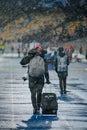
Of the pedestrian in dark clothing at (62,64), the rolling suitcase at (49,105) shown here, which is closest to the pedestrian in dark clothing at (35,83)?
the rolling suitcase at (49,105)

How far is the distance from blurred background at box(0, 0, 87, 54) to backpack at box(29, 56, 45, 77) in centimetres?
3533

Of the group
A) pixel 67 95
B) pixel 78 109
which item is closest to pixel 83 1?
pixel 67 95

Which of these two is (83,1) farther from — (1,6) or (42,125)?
(42,125)

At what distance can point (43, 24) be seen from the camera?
5466 cm

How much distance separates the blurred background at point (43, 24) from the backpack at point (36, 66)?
35.3m

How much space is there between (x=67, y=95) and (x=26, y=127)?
5.05m

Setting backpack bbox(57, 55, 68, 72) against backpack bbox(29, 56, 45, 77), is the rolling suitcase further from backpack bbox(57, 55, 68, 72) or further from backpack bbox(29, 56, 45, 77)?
backpack bbox(57, 55, 68, 72)

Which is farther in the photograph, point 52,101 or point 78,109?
point 78,109

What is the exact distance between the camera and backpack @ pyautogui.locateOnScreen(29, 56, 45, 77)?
8.28m

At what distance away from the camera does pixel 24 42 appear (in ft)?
179

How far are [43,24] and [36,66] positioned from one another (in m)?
46.6

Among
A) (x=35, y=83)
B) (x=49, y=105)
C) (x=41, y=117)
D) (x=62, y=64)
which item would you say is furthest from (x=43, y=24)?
(x=41, y=117)

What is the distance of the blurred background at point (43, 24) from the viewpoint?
46.2 meters

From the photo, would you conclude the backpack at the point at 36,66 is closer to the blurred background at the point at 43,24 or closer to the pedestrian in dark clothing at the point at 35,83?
the pedestrian in dark clothing at the point at 35,83
